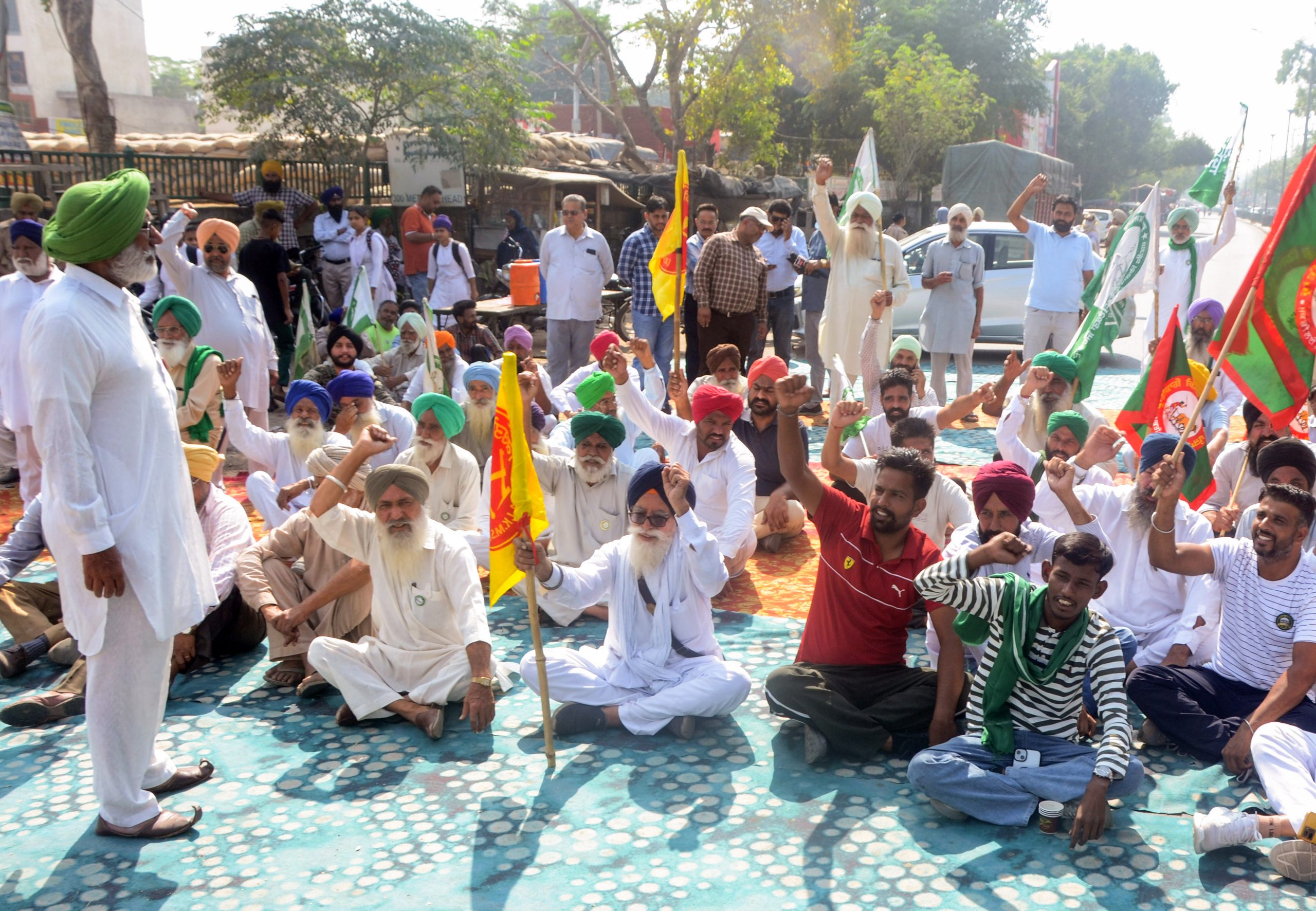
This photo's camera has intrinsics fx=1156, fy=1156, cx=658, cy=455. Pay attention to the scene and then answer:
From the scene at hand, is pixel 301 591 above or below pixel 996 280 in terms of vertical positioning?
below

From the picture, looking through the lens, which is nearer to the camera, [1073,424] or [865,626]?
[865,626]

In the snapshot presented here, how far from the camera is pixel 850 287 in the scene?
9102mm

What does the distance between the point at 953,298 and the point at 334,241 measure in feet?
20.4

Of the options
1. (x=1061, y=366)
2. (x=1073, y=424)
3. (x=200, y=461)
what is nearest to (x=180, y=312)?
(x=200, y=461)

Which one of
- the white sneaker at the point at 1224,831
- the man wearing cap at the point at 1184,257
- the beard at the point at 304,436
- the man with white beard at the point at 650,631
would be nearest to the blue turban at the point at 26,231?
the beard at the point at 304,436

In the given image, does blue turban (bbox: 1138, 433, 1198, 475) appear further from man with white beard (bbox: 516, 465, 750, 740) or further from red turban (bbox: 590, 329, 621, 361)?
red turban (bbox: 590, 329, 621, 361)

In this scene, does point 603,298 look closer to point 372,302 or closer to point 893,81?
point 372,302

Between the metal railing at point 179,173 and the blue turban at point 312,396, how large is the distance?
23.9 ft

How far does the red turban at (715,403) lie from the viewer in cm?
604

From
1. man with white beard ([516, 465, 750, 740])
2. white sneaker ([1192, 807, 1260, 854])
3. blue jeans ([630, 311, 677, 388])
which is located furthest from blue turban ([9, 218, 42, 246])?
white sneaker ([1192, 807, 1260, 854])

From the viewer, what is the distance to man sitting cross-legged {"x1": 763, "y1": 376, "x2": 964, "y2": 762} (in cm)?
400

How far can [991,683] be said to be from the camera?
3721 mm

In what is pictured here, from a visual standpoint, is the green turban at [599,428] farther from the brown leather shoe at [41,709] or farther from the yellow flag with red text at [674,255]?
the brown leather shoe at [41,709]

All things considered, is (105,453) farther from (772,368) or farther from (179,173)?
(179,173)
